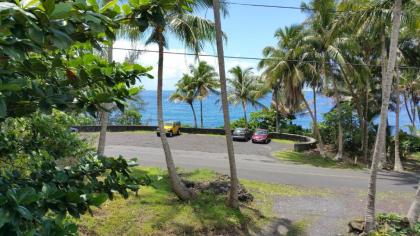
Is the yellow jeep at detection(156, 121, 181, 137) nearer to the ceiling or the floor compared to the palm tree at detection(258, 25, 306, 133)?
nearer to the floor

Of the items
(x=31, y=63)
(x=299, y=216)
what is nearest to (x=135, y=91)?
(x=31, y=63)

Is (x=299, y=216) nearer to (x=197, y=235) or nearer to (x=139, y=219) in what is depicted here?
(x=197, y=235)

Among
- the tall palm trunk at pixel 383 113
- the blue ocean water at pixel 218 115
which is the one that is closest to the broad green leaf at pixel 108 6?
the blue ocean water at pixel 218 115

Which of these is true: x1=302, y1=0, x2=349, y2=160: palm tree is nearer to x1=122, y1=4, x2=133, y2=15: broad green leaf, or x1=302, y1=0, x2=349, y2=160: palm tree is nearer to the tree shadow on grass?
the tree shadow on grass

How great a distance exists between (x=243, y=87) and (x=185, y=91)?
6094mm

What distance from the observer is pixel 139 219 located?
1227 cm

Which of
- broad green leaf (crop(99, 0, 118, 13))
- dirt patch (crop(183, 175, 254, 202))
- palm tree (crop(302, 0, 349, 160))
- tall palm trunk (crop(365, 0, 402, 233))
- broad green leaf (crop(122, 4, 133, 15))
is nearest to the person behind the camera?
broad green leaf (crop(99, 0, 118, 13))

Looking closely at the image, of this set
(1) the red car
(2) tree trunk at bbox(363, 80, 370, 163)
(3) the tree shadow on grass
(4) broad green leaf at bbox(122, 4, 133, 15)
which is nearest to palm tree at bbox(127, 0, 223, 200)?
(3) the tree shadow on grass

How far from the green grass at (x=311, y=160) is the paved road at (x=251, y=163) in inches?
42.7

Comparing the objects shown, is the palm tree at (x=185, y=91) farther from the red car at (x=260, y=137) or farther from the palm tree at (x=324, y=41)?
the palm tree at (x=324, y=41)

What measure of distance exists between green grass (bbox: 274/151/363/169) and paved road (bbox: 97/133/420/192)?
1085 mm

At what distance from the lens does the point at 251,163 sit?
24.5 m

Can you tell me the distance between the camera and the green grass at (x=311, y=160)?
2622 cm

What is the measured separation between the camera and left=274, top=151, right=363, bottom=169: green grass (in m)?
26.2
